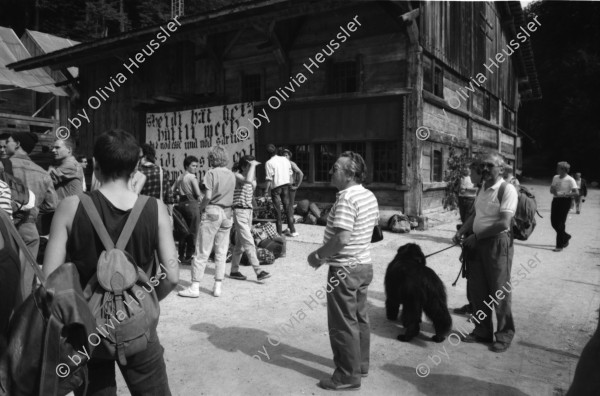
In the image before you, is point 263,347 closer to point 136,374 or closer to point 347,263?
point 347,263

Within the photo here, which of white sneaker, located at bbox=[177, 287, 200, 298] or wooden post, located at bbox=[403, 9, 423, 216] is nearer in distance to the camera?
white sneaker, located at bbox=[177, 287, 200, 298]

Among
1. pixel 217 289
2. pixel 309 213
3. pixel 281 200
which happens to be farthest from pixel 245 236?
pixel 309 213

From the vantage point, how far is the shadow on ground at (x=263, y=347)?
13.4 ft

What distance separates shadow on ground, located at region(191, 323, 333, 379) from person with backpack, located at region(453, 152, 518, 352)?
1725mm

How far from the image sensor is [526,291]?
6.72 m

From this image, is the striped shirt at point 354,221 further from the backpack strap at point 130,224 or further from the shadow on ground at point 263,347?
the backpack strap at point 130,224

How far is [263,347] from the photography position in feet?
14.7

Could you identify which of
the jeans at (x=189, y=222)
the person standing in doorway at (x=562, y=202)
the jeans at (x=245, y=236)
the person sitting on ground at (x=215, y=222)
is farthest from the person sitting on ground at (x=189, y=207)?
the person standing in doorway at (x=562, y=202)

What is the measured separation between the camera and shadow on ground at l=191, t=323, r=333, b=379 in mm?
4090

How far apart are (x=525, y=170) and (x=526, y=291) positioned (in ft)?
134

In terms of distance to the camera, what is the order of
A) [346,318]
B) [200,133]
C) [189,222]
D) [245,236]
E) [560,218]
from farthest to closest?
[200,133] < [560,218] < [189,222] < [245,236] < [346,318]

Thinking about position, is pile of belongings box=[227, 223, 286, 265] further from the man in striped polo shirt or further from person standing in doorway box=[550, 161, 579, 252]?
A: person standing in doorway box=[550, 161, 579, 252]

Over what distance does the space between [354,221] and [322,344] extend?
1.62 metres

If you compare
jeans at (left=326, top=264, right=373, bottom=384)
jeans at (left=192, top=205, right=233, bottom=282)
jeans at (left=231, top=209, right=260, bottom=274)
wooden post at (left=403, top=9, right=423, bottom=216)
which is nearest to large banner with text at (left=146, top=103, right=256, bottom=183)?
wooden post at (left=403, top=9, right=423, bottom=216)
